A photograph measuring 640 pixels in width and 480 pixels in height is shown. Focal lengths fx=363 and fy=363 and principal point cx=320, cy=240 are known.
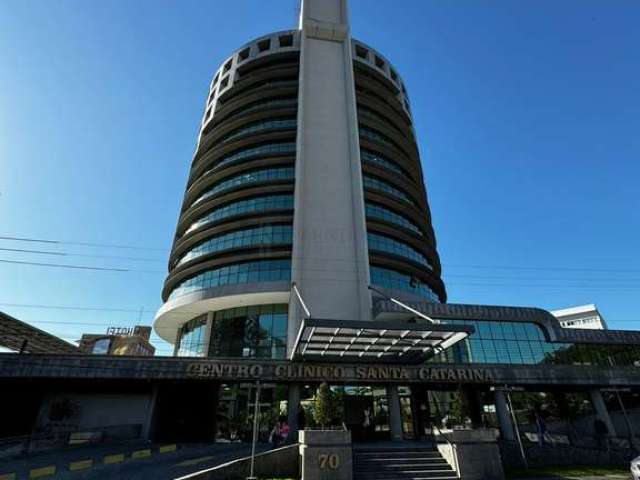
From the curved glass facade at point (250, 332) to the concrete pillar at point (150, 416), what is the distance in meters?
7.84

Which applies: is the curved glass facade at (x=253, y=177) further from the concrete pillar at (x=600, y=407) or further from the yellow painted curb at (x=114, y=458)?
the concrete pillar at (x=600, y=407)

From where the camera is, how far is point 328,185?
36.5 metres

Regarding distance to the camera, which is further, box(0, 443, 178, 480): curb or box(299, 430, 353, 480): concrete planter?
box(299, 430, 353, 480): concrete planter

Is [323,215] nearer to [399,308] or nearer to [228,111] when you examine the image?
[399,308]

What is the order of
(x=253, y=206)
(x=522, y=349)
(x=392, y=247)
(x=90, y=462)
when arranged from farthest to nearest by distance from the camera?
(x=392, y=247), (x=253, y=206), (x=522, y=349), (x=90, y=462)

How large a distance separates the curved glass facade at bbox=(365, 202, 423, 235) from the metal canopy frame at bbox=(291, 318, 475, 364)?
55.6ft

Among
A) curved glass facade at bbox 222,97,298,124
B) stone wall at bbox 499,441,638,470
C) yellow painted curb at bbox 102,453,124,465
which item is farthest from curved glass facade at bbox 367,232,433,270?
yellow painted curb at bbox 102,453,124,465

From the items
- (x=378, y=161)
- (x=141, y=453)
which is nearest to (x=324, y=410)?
(x=141, y=453)

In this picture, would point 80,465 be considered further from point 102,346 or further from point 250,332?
point 102,346

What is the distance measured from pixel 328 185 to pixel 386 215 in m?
7.24

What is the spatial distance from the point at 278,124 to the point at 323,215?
13.8 metres

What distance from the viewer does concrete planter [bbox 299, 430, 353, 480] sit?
1462 cm

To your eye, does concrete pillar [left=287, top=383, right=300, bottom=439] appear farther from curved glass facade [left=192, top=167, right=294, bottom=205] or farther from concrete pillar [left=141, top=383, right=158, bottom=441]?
curved glass facade [left=192, top=167, right=294, bottom=205]

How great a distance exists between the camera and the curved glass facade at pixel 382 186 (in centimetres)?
3919
